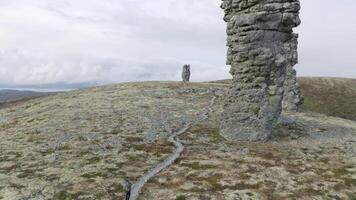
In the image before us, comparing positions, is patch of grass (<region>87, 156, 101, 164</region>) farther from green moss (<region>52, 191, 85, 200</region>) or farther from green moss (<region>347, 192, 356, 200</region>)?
green moss (<region>347, 192, 356, 200</region>)

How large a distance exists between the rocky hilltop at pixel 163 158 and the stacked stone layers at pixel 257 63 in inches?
80.9

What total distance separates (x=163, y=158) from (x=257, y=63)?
12934mm

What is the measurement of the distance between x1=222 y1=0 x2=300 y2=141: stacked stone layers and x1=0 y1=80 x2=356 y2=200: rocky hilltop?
6.74 ft

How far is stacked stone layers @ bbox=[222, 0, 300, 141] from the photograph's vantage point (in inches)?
1540

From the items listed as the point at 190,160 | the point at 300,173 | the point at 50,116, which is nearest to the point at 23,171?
the point at 190,160

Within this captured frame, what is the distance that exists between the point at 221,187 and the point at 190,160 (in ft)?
18.8

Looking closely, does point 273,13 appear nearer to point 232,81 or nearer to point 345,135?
point 232,81

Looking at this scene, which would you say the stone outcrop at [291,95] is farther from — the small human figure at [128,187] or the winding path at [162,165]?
the small human figure at [128,187]

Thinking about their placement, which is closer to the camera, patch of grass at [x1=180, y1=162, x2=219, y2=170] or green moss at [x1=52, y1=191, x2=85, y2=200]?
green moss at [x1=52, y1=191, x2=85, y2=200]

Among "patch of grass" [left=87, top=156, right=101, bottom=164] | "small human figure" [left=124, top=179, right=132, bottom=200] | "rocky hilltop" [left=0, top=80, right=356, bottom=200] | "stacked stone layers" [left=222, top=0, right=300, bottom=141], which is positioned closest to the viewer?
"small human figure" [left=124, top=179, right=132, bottom=200]

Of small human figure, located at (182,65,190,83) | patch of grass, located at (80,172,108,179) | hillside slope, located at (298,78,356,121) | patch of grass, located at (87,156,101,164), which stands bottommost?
hillside slope, located at (298,78,356,121)

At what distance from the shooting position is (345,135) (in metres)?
44.4

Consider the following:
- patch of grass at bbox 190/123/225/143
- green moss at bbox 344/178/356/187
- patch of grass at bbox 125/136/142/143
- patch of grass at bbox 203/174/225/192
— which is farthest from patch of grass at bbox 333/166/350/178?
patch of grass at bbox 125/136/142/143

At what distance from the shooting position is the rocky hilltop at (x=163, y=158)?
26203 millimetres
